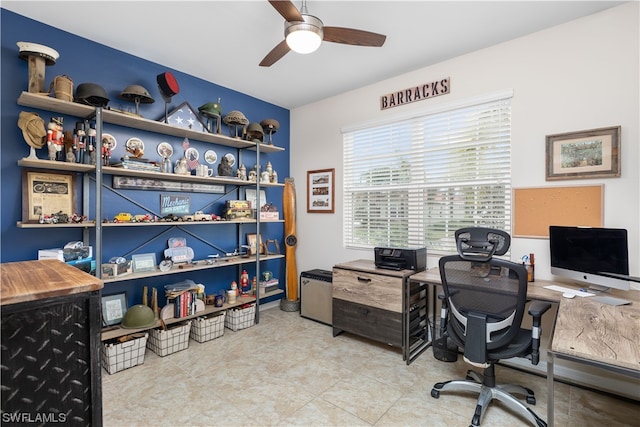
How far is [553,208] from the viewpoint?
8.07 feet

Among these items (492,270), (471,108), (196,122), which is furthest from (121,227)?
(471,108)

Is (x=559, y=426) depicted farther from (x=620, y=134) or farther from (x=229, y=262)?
(x=229, y=262)

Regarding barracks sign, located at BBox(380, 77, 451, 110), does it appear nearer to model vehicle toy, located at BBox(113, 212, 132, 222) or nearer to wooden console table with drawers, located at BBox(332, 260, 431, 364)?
wooden console table with drawers, located at BBox(332, 260, 431, 364)

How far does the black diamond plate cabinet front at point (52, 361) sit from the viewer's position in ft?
2.81

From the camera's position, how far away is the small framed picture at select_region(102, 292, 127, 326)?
2.68m

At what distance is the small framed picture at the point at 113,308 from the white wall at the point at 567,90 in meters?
2.97

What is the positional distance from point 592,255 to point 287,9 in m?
2.56

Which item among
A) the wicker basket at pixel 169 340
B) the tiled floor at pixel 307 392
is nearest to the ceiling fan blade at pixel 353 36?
the tiled floor at pixel 307 392

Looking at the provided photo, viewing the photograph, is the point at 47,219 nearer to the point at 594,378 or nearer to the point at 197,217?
the point at 197,217

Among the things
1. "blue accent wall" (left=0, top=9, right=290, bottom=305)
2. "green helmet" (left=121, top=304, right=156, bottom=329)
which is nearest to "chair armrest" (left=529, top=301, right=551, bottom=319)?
"green helmet" (left=121, top=304, right=156, bottom=329)

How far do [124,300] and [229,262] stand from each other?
1007mm

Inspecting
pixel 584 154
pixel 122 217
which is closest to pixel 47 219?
pixel 122 217

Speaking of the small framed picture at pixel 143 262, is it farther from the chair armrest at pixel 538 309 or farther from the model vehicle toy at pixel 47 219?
the chair armrest at pixel 538 309

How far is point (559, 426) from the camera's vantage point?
6.16ft
